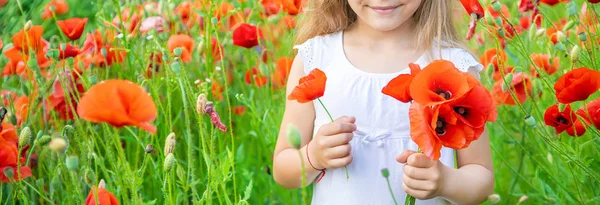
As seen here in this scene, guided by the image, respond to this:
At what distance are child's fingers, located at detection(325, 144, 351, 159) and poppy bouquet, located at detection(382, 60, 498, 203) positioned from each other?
10.2 inches

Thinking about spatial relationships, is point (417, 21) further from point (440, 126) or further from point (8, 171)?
point (8, 171)

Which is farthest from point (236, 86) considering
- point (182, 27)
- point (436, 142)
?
point (436, 142)

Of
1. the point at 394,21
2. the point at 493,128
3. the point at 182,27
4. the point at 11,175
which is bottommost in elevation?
the point at 493,128

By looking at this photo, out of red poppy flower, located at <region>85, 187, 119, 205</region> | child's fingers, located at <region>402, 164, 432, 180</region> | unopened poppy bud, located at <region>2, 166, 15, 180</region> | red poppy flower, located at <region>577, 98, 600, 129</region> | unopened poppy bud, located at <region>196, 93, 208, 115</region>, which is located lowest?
red poppy flower, located at <region>577, 98, 600, 129</region>

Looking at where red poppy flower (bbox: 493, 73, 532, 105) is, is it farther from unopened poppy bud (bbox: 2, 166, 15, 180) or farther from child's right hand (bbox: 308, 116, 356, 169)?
unopened poppy bud (bbox: 2, 166, 15, 180)

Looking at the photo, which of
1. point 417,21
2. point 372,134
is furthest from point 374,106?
point 417,21

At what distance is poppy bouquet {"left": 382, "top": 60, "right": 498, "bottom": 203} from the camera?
3.40ft

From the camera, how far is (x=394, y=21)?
1419mm

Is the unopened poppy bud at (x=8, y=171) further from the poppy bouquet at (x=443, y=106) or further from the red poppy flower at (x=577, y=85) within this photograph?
the red poppy flower at (x=577, y=85)

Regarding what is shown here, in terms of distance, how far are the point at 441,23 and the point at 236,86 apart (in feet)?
3.96

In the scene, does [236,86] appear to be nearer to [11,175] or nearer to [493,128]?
[493,128]

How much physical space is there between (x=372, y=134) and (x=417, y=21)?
215 millimetres

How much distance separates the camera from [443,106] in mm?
1041

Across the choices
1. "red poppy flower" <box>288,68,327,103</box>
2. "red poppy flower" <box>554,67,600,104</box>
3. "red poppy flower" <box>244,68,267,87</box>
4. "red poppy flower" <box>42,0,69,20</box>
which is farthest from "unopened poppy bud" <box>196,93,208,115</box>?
"red poppy flower" <box>42,0,69,20</box>
